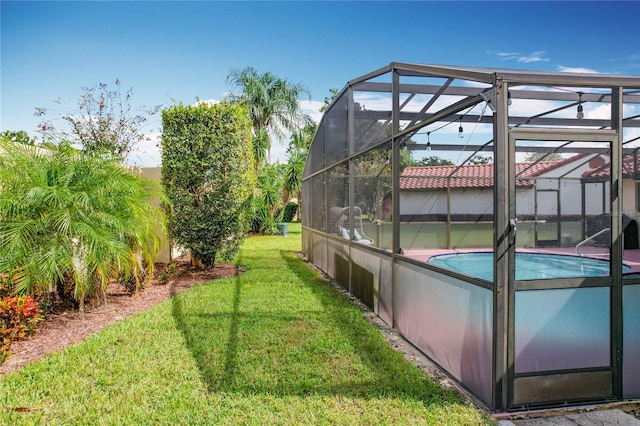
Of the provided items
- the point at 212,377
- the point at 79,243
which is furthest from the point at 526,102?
the point at 79,243

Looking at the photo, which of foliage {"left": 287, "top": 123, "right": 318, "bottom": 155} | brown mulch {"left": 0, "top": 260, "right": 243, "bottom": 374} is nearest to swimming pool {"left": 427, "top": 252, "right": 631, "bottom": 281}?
brown mulch {"left": 0, "top": 260, "right": 243, "bottom": 374}

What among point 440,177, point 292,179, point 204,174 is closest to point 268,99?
point 292,179

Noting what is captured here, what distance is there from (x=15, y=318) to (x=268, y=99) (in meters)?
19.8

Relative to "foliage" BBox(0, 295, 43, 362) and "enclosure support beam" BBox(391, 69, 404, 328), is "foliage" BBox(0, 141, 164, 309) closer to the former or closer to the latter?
"foliage" BBox(0, 295, 43, 362)

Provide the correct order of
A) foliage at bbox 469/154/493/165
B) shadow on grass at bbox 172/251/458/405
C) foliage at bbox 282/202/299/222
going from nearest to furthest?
shadow on grass at bbox 172/251/458/405
foliage at bbox 469/154/493/165
foliage at bbox 282/202/299/222

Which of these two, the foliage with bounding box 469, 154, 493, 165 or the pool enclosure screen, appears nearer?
the pool enclosure screen

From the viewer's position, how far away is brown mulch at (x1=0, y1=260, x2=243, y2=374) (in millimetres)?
4121

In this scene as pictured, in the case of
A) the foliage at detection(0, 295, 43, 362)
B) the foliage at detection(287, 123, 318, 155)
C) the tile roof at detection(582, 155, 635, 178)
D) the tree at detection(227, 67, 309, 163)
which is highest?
the tree at detection(227, 67, 309, 163)

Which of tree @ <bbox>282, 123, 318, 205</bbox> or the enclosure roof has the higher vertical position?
tree @ <bbox>282, 123, 318, 205</bbox>

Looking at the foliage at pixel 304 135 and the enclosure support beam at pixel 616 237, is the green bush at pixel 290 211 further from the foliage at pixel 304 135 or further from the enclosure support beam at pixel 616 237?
the enclosure support beam at pixel 616 237

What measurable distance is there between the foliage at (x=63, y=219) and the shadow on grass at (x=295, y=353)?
127 centimetres

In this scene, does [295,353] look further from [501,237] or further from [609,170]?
[609,170]

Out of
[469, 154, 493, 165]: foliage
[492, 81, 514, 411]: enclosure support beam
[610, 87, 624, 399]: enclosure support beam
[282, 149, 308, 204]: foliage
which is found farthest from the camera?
[282, 149, 308, 204]: foliage

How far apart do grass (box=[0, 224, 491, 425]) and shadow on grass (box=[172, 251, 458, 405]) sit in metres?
0.01
